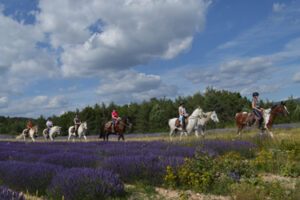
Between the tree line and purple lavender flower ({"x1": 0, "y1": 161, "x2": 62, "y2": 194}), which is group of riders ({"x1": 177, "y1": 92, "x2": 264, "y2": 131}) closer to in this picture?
purple lavender flower ({"x1": 0, "y1": 161, "x2": 62, "y2": 194})

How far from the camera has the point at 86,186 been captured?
3.53 m

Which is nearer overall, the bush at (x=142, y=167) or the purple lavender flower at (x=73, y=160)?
the bush at (x=142, y=167)

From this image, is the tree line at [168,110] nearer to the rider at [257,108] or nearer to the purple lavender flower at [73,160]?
the rider at [257,108]

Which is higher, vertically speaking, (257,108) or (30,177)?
(257,108)

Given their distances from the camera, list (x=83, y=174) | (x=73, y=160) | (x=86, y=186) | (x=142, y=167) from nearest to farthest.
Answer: (x=86, y=186)
(x=83, y=174)
(x=142, y=167)
(x=73, y=160)

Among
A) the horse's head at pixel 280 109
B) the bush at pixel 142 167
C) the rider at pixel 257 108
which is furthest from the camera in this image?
the horse's head at pixel 280 109

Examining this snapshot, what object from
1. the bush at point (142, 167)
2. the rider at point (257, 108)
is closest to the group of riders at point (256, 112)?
the rider at point (257, 108)

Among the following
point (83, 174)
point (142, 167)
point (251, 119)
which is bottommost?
point (142, 167)

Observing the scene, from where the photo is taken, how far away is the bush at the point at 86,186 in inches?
139

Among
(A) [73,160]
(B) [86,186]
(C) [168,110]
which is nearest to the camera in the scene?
(B) [86,186]

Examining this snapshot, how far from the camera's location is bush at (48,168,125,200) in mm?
3529

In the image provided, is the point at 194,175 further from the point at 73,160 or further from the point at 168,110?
the point at 168,110

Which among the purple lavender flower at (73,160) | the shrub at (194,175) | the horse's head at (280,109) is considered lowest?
the shrub at (194,175)

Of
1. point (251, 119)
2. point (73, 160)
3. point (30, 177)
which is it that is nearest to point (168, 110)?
point (251, 119)
